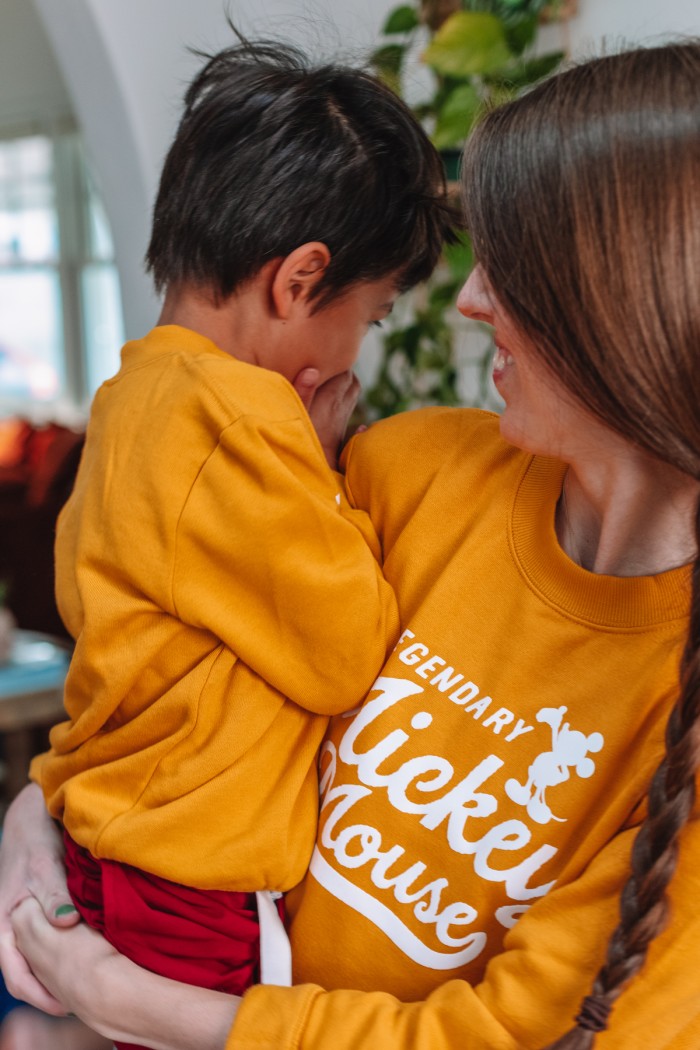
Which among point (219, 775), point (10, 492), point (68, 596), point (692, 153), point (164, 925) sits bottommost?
point (10, 492)

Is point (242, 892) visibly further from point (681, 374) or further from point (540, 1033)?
point (681, 374)

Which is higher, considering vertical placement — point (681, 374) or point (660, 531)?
point (681, 374)

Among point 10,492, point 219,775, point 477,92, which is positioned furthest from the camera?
point 10,492

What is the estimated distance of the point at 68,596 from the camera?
1.05 metres

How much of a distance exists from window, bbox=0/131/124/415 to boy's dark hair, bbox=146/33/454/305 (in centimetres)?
686

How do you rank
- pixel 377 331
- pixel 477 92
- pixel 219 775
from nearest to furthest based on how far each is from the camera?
pixel 219 775 → pixel 477 92 → pixel 377 331

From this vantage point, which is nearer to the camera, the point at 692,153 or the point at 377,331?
the point at 692,153

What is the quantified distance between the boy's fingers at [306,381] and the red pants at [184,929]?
547 mm

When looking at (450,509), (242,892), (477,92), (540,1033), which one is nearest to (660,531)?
(450,509)

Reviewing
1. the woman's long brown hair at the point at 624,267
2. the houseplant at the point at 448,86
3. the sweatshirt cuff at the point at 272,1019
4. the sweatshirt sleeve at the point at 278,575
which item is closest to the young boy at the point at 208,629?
the sweatshirt sleeve at the point at 278,575

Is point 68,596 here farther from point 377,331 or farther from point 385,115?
point 377,331

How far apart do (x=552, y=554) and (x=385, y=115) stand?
585mm

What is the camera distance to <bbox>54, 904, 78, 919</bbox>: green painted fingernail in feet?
3.34

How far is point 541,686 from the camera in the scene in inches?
32.8
